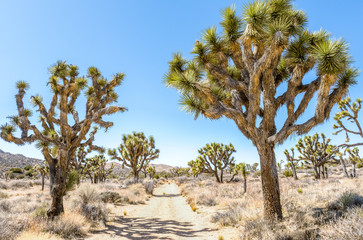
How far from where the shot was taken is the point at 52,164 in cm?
828

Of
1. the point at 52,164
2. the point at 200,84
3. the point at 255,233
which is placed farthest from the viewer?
the point at 52,164

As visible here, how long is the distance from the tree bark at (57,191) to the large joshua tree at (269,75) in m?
5.67

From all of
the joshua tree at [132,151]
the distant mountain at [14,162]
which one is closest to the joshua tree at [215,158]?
the joshua tree at [132,151]

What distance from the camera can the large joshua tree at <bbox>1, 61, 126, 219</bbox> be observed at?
25.7ft

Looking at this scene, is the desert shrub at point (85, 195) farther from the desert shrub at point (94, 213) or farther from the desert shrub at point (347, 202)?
the desert shrub at point (347, 202)

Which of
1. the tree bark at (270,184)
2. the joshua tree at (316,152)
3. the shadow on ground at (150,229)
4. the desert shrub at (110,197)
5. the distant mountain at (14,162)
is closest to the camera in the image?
the tree bark at (270,184)

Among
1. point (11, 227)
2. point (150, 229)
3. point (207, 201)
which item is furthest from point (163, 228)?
point (11, 227)

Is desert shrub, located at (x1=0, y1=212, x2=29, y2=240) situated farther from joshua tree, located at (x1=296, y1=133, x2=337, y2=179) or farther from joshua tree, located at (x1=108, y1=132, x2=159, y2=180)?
joshua tree, located at (x1=296, y1=133, x2=337, y2=179)

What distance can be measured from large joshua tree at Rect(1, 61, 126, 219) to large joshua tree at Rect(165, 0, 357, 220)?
382 centimetres

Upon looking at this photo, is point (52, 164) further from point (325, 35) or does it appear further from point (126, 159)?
point (126, 159)

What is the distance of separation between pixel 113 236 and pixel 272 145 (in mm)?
6112

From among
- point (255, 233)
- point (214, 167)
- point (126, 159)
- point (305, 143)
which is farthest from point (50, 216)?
point (305, 143)

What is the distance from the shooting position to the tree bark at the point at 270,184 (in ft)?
19.7

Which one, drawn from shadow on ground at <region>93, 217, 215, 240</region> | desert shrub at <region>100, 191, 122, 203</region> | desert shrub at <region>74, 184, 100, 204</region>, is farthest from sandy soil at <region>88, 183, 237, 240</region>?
desert shrub at <region>100, 191, 122, 203</region>
